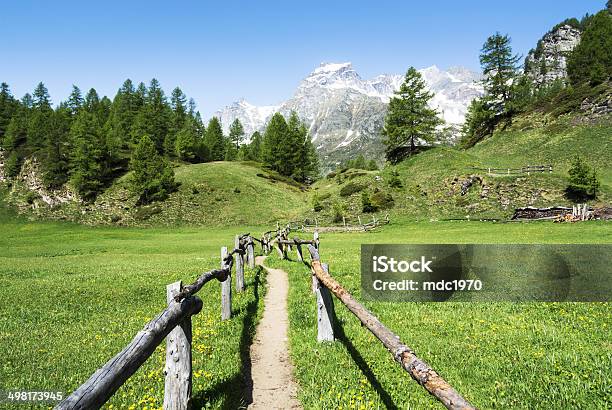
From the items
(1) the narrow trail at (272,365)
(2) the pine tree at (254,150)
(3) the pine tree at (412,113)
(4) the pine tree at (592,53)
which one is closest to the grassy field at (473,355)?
(1) the narrow trail at (272,365)

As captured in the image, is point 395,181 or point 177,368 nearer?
point 177,368

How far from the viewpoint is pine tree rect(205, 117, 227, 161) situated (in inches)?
4843

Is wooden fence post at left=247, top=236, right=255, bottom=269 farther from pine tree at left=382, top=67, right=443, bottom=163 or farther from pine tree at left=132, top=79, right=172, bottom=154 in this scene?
pine tree at left=132, top=79, right=172, bottom=154

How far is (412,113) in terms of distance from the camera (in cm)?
7156

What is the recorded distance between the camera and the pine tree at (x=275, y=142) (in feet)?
328

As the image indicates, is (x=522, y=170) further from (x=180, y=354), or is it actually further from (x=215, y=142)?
(x=215, y=142)

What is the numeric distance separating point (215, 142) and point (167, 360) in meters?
124

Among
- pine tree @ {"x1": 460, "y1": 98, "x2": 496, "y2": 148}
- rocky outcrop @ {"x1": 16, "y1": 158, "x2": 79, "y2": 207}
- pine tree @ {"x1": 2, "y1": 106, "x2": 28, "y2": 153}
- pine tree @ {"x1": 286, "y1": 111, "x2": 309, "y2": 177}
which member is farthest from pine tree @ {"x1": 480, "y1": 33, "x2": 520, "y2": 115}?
pine tree @ {"x1": 2, "y1": 106, "x2": 28, "y2": 153}

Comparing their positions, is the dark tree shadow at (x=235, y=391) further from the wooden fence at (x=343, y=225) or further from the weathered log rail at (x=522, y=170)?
the weathered log rail at (x=522, y=170)

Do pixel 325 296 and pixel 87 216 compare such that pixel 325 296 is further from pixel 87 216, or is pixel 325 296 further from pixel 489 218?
pixel 87 216

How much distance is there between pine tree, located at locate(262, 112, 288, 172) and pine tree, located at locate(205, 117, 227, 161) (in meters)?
25.6

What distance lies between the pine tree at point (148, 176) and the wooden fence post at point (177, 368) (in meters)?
73.2

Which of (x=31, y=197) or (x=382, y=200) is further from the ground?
(x=31, y=197)

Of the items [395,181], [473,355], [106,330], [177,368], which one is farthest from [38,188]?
[473,355]
